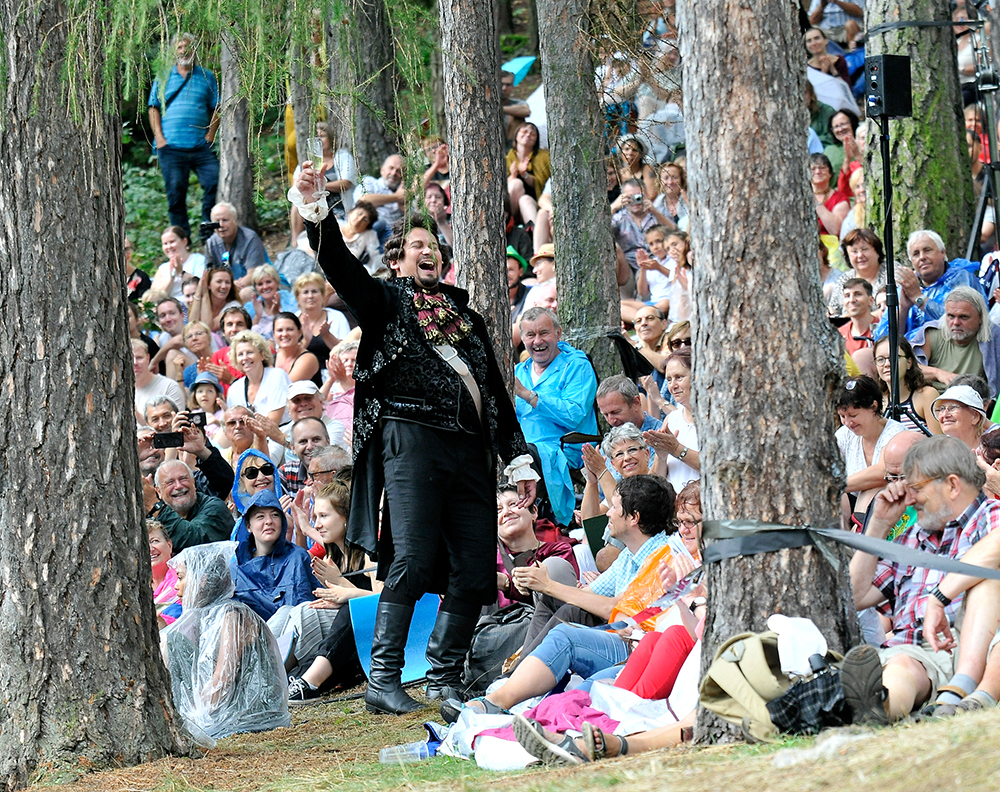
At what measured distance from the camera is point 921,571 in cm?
509

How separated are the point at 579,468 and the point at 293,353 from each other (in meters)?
3.04

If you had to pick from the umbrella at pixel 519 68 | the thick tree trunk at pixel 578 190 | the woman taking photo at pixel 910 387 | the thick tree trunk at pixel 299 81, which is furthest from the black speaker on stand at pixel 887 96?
the umbrella at pixel 519 68

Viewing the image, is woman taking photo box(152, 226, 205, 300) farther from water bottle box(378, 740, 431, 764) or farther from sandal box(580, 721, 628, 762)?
sandal box(580, 721, 628, 762)

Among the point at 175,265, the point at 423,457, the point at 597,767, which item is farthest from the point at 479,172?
the point at 175,265

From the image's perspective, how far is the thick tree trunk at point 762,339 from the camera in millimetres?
4242

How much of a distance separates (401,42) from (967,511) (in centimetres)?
267

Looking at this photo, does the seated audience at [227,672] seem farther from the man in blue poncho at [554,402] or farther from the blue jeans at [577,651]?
the man in blue poncho at [554,402]

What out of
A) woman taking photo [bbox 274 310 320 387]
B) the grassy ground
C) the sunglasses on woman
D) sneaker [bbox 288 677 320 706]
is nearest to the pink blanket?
the grassy ground

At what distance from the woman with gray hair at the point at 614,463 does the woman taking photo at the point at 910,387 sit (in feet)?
4.52

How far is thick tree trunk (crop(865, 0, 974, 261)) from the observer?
10.3 m

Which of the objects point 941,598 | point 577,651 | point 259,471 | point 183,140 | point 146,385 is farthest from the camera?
point 183,140

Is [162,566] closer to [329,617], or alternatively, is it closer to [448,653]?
[329,617]

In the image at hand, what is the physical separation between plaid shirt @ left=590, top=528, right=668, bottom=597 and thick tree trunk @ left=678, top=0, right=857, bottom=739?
179cm

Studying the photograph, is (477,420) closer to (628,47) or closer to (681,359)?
(681,359)
